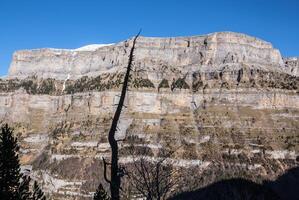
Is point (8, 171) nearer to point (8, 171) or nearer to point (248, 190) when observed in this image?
point (8, 171)

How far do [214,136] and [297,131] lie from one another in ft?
99.4

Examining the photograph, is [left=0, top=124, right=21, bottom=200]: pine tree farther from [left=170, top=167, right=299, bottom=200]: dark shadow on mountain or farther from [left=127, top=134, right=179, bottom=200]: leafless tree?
[left=170, top=167, right=299, bottom=200]: dark shadow on mountain

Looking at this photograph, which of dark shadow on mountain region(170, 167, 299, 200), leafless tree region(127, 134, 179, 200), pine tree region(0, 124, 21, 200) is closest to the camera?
leafless tree region(127, 134, 179, 200)

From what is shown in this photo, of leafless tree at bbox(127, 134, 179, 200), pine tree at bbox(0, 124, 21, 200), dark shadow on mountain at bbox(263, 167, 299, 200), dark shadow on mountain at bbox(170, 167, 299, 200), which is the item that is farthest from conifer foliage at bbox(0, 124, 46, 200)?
dark shadow on mountain at bbox(263, 167, 299, 200)

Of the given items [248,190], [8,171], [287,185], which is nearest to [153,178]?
[8,171]

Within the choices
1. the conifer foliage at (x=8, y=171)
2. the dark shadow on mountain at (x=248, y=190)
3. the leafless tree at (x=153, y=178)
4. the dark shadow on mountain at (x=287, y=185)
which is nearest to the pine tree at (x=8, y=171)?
the conifer foliage at (x=8, y=171)

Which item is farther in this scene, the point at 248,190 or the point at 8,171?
the point at 248,190

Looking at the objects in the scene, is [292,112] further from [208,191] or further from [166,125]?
[208,191]

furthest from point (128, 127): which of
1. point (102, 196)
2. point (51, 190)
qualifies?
point (102, 196)

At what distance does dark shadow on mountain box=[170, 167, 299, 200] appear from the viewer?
5846 inches

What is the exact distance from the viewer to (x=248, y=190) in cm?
15300

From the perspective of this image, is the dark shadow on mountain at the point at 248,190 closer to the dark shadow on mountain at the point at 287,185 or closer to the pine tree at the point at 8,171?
the dark shadow on mountain at the point at 287,185

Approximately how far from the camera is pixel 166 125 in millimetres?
197875

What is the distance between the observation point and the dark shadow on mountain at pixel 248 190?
148 meters
